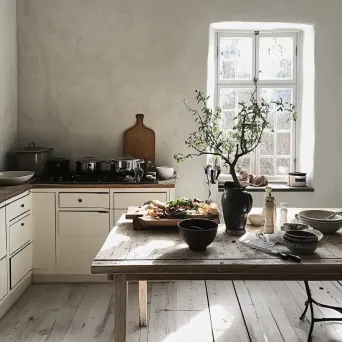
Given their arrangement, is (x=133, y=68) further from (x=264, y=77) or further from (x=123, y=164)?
(x=264, y=77)

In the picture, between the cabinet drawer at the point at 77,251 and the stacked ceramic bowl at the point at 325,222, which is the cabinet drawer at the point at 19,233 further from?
the stacked ceramic bowl at the point at 325,222

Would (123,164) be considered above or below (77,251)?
above

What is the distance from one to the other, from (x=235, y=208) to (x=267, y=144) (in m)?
2.88

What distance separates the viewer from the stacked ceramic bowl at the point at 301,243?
7.52 feet

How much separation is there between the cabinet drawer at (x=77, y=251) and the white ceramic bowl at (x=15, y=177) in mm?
638

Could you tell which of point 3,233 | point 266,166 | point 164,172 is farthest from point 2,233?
point 266,166

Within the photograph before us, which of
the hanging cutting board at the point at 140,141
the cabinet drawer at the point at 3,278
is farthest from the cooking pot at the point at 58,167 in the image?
the cabinet drawer at the point at 3,278

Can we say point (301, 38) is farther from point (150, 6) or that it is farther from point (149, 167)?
point (149, 167)

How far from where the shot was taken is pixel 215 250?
2.37 m

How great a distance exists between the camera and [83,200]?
14.8 ft

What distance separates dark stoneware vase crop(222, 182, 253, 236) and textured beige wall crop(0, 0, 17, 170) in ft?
9.12

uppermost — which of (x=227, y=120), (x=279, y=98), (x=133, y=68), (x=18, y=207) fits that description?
(x=133, y=68)

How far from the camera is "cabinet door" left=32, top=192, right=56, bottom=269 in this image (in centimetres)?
450

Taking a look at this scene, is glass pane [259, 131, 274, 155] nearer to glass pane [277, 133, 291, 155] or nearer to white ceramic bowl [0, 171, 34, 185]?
glass pane [277, 133, 291, 155]
